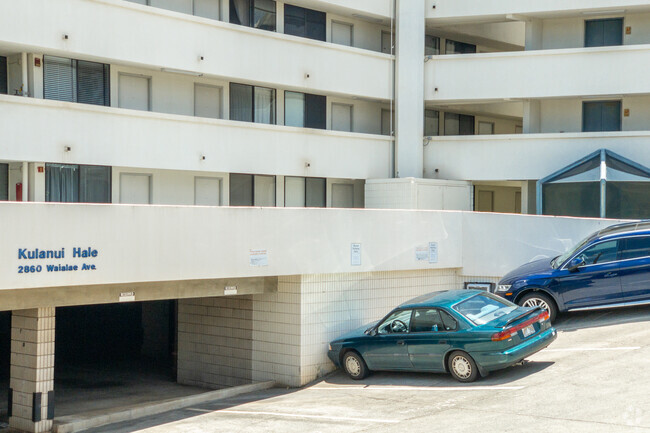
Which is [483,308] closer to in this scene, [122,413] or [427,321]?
[427,321]

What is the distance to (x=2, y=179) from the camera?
23.8 metres

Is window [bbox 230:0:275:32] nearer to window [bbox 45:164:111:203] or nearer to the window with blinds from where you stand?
window [bbox 45:164:111:203]

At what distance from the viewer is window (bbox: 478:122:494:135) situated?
37.2 m

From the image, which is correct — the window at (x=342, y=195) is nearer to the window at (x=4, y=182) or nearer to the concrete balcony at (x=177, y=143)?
the concrete balcony at (x=177, y=143)

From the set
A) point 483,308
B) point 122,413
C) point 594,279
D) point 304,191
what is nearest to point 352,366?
point 483,308

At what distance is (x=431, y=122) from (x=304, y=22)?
7.13 m

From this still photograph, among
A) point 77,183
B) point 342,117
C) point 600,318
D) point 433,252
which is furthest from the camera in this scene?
point 342,117

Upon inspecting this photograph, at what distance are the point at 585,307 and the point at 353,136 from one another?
1319 cm

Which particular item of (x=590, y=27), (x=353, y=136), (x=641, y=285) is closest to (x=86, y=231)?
(x=641, y=285)

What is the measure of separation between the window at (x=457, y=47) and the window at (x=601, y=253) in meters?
16.9

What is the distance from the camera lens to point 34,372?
1655 cm

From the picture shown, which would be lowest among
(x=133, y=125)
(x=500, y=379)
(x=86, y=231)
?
(x=500, y=379)

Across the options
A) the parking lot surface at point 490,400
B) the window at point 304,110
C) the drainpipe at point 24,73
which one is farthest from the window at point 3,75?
the parking lot surface at point 490,400

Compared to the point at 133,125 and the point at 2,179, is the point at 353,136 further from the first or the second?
the point at 2,179
